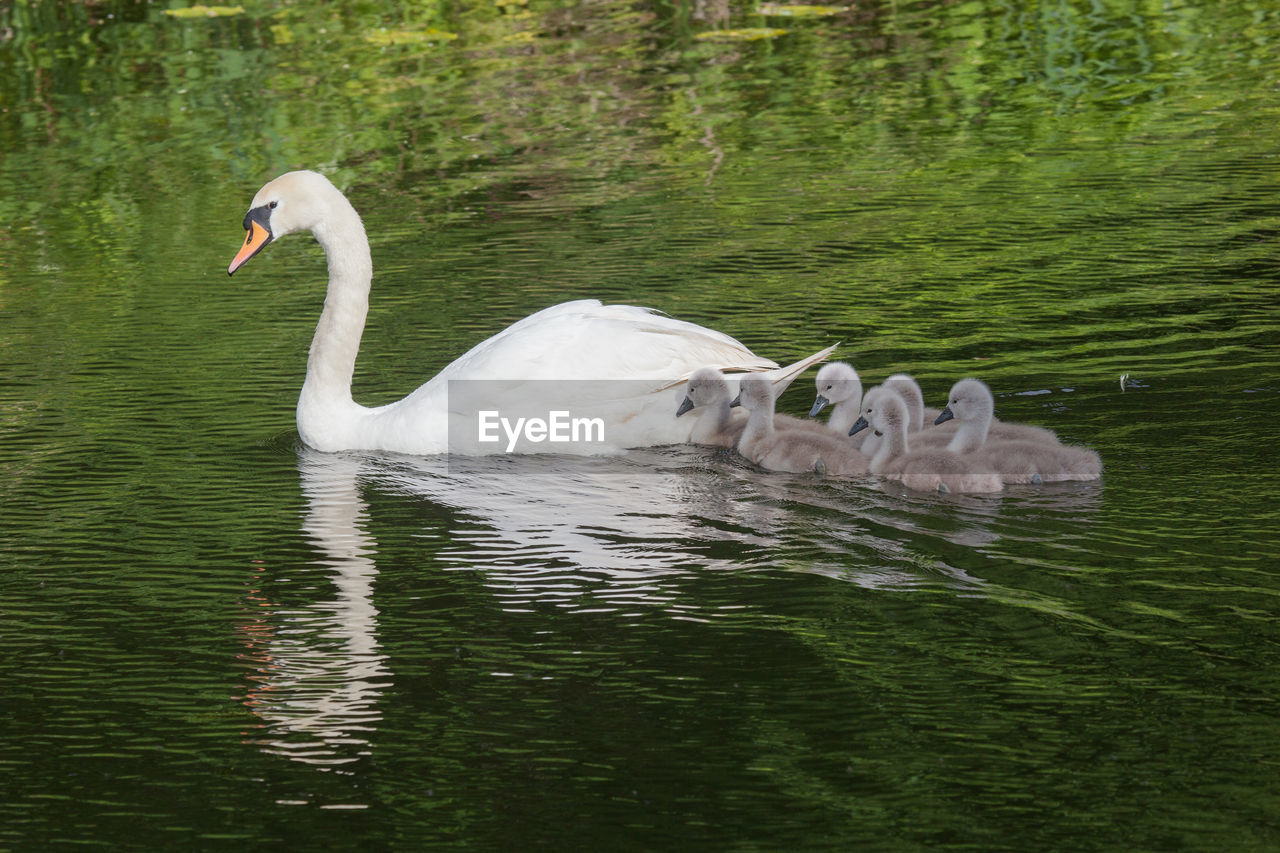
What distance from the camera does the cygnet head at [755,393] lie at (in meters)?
6.78

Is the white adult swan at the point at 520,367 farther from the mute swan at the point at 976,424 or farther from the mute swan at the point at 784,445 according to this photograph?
the mute swan at the point at 976,424

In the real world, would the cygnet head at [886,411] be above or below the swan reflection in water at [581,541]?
above

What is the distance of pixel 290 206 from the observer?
7570 millimetres

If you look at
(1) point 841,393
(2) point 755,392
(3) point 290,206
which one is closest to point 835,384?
(1) point 841,393

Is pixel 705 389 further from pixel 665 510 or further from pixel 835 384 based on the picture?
pixel 665 510

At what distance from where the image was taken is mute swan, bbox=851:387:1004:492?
242 inches

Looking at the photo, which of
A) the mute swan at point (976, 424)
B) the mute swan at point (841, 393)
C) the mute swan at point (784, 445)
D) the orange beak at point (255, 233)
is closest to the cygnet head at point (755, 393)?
the mute swan at point (784, 445)

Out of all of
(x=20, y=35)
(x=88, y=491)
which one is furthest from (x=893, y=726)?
(x=20, y=35)

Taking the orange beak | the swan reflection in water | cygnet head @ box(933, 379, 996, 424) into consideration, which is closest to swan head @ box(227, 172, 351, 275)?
the orange beak

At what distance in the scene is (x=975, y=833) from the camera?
4.03 metres

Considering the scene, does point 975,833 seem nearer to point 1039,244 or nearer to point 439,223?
point 1039,244

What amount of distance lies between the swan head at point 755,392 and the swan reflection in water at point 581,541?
0.78 feet

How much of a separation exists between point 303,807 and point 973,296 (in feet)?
17.5

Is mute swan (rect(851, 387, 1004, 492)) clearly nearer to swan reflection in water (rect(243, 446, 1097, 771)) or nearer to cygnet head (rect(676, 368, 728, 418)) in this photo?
swan reflection in water (rect(243, 446, 1097, 771))
